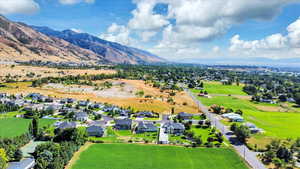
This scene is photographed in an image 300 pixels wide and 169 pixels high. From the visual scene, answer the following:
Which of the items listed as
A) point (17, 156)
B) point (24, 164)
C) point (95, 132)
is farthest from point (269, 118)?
point (17, 156)

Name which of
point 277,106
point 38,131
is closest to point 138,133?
point 38,131

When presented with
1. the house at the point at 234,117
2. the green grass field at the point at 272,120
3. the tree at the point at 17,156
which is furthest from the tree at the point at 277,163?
the tree at the point at 17,156

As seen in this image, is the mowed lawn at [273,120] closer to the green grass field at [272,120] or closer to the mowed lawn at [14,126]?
the green grass field at [272,120]

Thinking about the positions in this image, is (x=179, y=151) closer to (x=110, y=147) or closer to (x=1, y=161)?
(x=110, y=147)

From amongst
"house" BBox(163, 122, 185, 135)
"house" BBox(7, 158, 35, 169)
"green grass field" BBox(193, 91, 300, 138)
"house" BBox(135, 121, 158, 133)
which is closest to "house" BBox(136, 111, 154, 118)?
"house" BBox(135, 121, 158, 133)

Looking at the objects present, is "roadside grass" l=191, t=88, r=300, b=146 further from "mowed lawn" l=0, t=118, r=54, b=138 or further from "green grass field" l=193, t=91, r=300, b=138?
"mowed lawn" l=0, t=118, r=54, b=138
